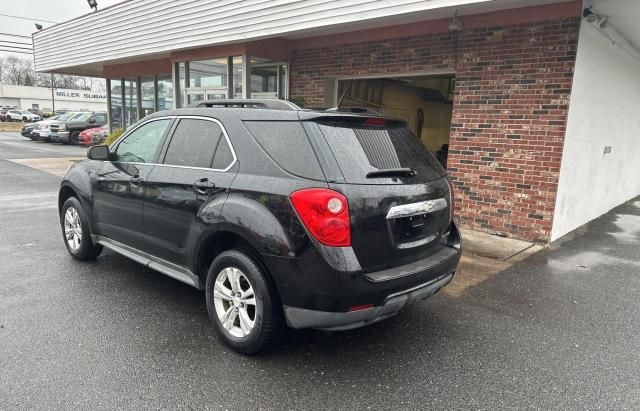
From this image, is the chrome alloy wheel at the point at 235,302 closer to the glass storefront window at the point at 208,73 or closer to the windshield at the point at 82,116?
the glass storefront window at the point at 208,73

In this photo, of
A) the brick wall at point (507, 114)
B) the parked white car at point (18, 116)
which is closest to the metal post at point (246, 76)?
the brick wall at point (507, 114)

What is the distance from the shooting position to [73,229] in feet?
16.5

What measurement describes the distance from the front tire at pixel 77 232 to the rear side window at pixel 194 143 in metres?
1.67

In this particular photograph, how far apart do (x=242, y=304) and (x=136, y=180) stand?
5.40 ft

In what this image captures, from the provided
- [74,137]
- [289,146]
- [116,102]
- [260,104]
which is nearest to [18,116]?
[74,137]

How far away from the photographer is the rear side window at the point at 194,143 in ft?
11.5

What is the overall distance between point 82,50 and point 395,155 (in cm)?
1393

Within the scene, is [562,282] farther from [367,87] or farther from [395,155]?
[367,87]

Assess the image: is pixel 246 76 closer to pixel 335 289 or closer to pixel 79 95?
pixel 335 289

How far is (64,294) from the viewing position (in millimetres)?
4105

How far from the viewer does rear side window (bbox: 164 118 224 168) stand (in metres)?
3.49

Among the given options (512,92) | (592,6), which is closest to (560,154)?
(512,92)

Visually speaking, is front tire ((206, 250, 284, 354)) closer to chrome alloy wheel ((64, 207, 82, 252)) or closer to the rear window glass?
the rear window glass

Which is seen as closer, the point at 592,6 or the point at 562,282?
the point at 562,282
